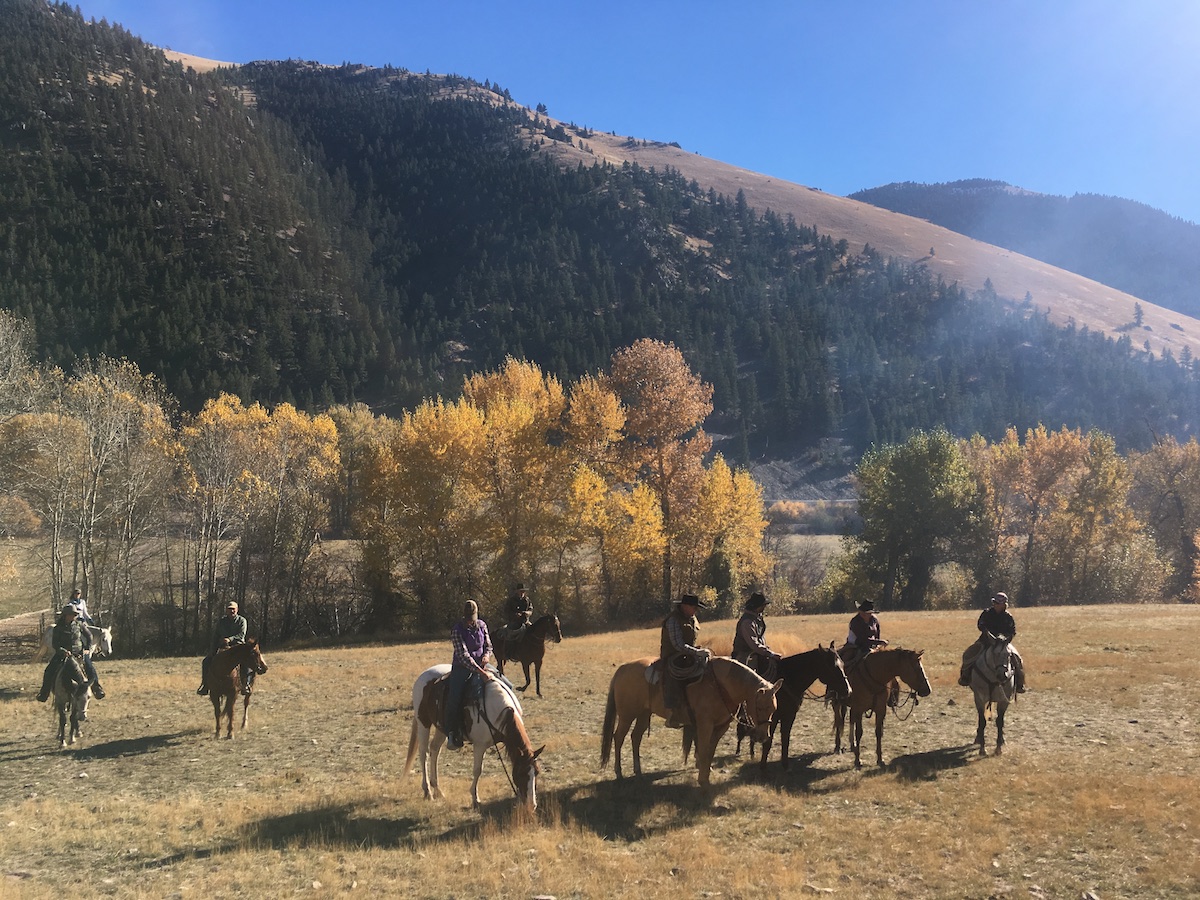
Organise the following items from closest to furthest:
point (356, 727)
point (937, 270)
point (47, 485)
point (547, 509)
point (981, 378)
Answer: point (356, 727) → point (47, 485) → point (547, 509) → point (981, 378) → point (937, 270)

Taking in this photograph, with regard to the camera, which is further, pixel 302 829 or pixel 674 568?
pixel 674 568

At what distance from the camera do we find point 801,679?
43.9 feet

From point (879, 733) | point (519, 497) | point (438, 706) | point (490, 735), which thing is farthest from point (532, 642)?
point (519, 497)

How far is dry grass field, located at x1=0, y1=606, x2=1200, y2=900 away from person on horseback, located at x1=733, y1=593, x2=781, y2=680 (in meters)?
1.95

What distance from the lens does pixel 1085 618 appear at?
125ft

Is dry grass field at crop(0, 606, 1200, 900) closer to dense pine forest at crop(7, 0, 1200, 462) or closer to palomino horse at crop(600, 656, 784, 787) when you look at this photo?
palomino horse at crop(600, 656, 784, 787)

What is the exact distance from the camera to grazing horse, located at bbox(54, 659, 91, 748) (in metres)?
15.5

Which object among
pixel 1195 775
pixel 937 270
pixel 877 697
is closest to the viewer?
pixel 1195 775

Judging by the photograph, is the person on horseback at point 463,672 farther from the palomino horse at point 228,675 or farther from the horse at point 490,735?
the palomino horse at point 228,675

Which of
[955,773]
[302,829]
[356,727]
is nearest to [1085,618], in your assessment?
[955,773]

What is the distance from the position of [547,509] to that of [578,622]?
7.96 m

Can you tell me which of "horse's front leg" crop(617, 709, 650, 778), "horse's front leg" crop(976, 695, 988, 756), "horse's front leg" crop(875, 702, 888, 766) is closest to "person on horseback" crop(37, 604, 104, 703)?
"horse's front leg" crop(617, 709, 650, 778)

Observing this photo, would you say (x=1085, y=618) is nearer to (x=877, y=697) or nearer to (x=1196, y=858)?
(x=877, y=697)

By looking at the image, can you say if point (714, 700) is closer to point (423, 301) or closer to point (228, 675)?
point (228, 675)
